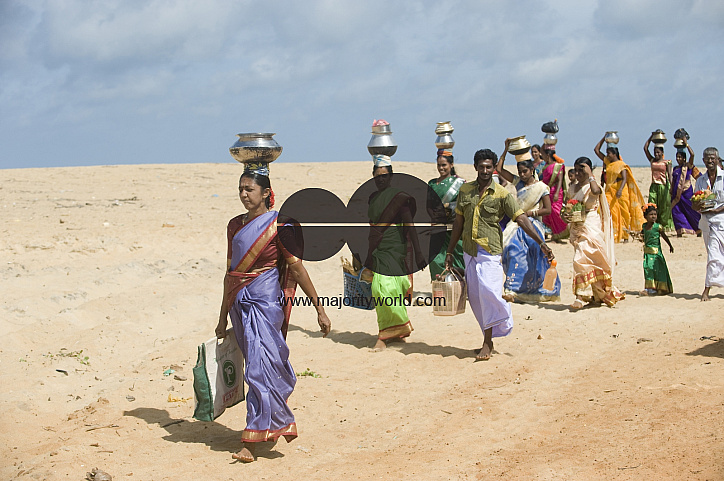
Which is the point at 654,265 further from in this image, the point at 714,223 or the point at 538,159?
the point at 538,159

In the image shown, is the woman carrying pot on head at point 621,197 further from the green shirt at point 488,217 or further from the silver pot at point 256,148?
the silver pot at point 256,148

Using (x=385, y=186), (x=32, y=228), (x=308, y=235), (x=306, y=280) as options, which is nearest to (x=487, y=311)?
(x=385, y=186)

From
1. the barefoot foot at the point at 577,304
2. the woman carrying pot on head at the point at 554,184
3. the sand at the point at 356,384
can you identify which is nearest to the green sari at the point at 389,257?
the sand at the point at 356,384

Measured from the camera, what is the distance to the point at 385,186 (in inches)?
336

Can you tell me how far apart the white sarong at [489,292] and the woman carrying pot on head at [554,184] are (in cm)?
749

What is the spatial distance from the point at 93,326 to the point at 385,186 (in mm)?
4097

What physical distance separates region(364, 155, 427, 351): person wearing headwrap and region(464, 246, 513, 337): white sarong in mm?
751

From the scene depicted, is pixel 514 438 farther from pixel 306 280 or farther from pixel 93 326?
pixel 93 326

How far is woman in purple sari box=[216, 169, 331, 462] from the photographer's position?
Answer: 534 cm

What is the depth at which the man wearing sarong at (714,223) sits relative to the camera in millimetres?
9945

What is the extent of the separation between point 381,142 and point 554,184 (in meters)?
7.25

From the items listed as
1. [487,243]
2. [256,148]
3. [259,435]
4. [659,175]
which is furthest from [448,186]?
[659,175]

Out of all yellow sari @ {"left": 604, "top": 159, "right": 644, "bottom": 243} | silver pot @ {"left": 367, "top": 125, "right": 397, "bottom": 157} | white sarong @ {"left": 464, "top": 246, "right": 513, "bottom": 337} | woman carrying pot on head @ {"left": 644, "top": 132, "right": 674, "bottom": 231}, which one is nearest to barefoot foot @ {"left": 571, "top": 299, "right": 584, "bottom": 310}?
white sarong @ {"left": 464, "top": 246, "right": 513, "bottom": 337}

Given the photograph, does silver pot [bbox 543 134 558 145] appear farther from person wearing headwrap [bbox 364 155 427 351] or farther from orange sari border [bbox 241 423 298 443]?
orange sari border [bbox 241 423 298 443]
